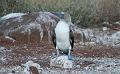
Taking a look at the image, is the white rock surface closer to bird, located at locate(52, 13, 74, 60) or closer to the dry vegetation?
bird, located at locate(52, 13, 74, 60)

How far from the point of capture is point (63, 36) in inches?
453

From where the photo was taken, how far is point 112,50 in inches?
571

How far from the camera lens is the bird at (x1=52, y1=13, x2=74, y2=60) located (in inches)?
449

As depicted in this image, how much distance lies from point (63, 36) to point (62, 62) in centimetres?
63

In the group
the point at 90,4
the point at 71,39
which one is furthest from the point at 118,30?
the point at 71,39

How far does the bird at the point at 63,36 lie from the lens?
1140 centimetres

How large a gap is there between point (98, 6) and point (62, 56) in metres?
8.74

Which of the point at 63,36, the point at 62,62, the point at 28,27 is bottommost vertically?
the point at 28,27

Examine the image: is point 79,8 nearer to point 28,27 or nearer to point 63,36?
point 28,27

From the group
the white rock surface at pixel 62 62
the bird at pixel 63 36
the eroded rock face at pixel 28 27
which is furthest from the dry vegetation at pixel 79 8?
the white rock surface at pixel 62 62

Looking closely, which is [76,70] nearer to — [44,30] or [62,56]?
[62,56]

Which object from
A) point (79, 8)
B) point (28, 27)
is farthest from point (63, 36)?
point (79, 8)

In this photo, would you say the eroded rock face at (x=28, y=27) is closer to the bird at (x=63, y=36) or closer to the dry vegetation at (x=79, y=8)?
the dry vegetation at (x=79, y=8)

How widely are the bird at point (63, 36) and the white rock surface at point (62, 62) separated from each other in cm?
16
